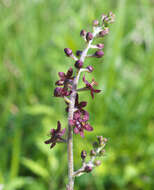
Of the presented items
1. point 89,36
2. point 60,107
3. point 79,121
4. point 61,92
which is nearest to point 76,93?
point 61,92

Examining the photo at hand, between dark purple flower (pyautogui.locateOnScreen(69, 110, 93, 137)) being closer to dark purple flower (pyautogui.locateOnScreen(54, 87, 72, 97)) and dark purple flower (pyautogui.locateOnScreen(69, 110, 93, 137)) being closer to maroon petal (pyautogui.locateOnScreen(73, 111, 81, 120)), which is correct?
maroon petal (pyautogui.locateOnScreen(73, 111, 81, 120))

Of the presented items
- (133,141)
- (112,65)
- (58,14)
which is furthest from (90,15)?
(133,141)

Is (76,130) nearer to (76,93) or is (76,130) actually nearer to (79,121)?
(79,121)

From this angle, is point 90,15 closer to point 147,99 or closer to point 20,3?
point 20,3

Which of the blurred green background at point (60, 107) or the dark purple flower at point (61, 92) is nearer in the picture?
the dark purple flower at point (61, 92)

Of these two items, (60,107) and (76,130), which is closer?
(76,130)

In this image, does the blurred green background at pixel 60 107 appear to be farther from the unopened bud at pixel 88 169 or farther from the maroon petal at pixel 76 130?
the maroon petal at pixel 76 130

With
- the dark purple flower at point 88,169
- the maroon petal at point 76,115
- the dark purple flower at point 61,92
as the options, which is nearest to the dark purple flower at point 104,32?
the dark purple flower at point 61,92

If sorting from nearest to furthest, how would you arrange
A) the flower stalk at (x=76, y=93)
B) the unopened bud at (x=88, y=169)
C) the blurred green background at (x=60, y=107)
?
1. the flower stalk at (x=76, y=93)
2. the unopened bud at (x=88, y=169)
3. the blurred green background at (x=60, y=107)

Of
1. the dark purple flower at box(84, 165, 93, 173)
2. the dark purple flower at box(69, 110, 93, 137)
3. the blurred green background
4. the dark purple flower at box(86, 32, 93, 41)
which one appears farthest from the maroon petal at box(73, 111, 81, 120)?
the blurred green background
